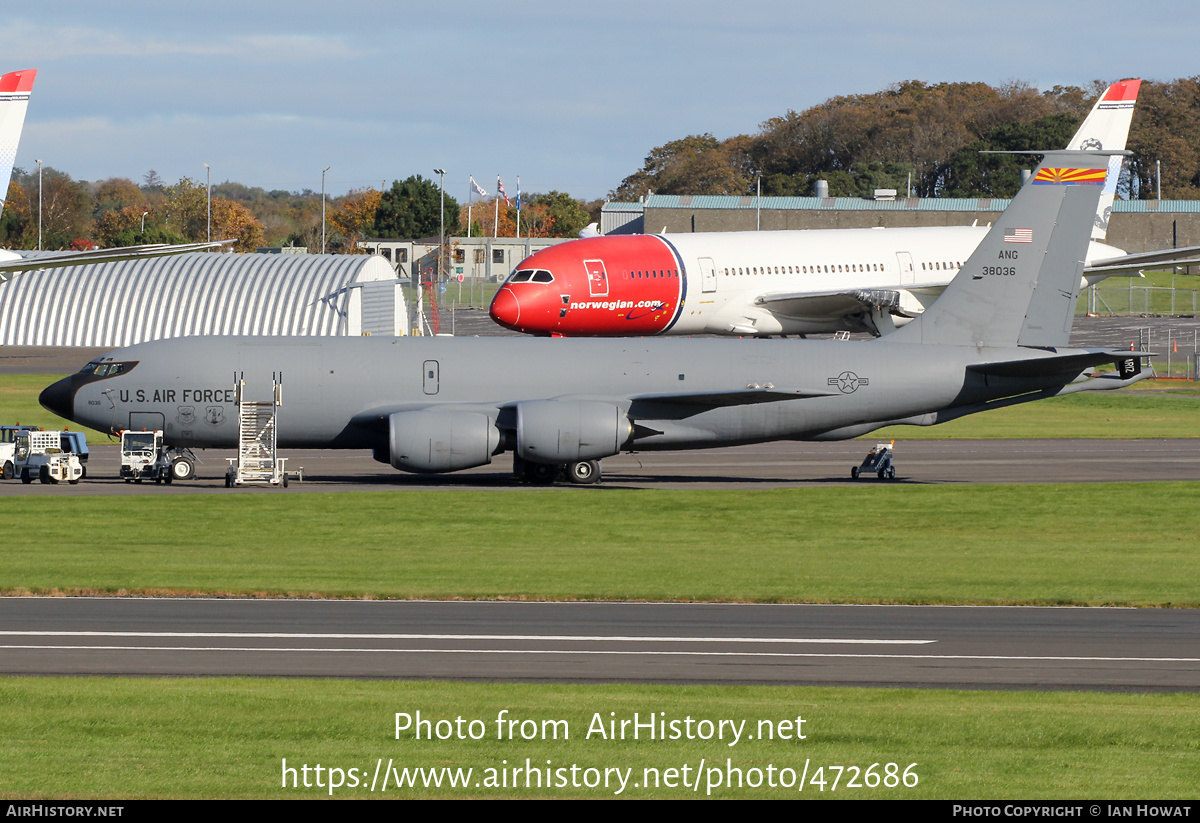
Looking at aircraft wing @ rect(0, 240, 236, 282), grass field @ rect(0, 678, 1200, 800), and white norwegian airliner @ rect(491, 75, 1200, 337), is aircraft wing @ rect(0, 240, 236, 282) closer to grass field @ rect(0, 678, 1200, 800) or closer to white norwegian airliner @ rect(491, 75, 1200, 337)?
grass field @ rect(0, 678, 1200, 800)

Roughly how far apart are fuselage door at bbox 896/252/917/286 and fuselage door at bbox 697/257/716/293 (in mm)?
9259

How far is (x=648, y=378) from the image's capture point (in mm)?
42406

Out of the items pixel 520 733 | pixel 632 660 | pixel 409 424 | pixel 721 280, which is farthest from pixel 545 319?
pixel 520 733

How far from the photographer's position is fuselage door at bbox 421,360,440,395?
41938 mm

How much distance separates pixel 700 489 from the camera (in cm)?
4066

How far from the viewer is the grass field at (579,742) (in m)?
12.2

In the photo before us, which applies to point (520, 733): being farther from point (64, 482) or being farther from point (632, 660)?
point (64, 482)

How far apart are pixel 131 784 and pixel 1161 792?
8.90 metres

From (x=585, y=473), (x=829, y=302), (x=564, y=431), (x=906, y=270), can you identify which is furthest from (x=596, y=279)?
(x=564, y=431)

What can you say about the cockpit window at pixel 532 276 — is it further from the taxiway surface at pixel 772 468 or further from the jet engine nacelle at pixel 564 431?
the jet engine nacelle at pixel 564 431

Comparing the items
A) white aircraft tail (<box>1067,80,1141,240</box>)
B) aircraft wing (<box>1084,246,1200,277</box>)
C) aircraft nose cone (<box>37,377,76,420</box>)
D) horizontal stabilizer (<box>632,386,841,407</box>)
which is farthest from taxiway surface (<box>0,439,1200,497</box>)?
white aircraft tail (<box>1067,80,1141,240</box>)

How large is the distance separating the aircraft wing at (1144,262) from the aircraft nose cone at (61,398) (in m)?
35.2

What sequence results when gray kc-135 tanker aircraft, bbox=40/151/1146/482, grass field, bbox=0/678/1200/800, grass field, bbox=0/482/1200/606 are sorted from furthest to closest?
1. gray kc-135 tanker aircraft, bbox=40/151/1146/482
2. grass field, bbox=0/482/1200/606
3. grass field, bbox=0/678/1200/800

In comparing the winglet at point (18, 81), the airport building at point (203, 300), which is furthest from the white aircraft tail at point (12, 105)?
the airport building at point (203, 300)
